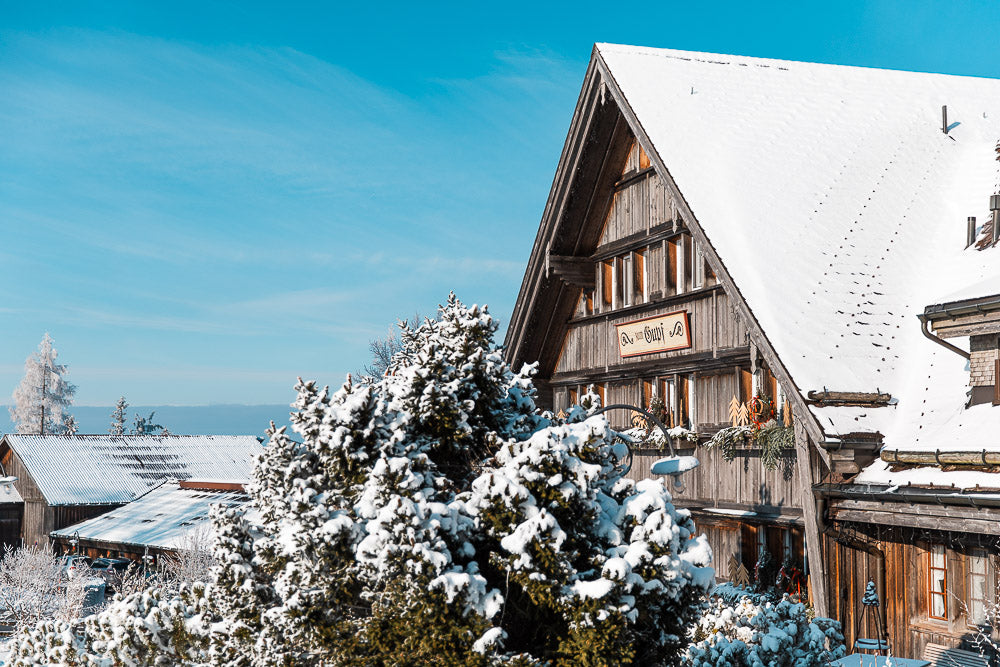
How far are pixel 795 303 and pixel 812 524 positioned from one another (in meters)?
3.39

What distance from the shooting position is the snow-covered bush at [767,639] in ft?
36.4

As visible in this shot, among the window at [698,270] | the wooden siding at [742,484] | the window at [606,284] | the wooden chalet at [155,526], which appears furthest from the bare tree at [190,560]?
the window at [698,270]

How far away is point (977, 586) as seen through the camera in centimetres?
1321

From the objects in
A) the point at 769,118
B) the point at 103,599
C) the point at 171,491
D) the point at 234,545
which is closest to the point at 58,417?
the point at 171,491

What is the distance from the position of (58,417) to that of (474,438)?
95824mm

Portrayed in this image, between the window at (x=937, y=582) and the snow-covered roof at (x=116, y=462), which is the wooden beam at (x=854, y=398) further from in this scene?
the snow-covered roof at (x=116, y=462)

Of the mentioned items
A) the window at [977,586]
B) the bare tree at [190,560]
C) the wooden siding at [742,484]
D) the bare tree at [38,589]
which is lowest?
the bare tree at [38,589]

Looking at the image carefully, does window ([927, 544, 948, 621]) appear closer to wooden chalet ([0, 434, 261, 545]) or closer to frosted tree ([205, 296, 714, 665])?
frosted tree ([205, 296, 714, 665])

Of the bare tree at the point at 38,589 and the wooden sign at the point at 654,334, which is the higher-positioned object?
the wooden sign at the point at 654,334

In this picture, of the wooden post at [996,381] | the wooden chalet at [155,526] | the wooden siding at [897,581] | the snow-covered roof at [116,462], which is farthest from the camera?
the snow-covered roof at [116,462]

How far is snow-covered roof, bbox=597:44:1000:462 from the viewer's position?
14.5 m

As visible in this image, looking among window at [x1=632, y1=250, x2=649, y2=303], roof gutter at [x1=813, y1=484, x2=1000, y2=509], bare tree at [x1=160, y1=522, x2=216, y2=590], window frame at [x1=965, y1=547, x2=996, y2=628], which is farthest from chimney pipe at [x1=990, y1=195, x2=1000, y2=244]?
bare tree at [x1=160, y1=522, x2=216, y2=590]

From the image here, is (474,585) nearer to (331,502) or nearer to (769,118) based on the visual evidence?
(331,502)

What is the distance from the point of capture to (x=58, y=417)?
9469 centimetres
